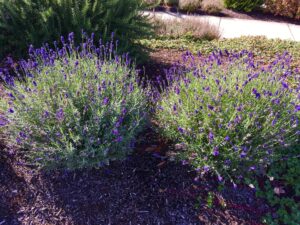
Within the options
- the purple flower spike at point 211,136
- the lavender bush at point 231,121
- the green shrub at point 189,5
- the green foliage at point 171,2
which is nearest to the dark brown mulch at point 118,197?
the lavender bush at point 231,121

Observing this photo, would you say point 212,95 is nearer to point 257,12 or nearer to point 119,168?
point 119,168

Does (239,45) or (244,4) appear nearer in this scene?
(239,45)

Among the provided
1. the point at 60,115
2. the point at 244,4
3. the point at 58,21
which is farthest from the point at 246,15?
the point at 60,115

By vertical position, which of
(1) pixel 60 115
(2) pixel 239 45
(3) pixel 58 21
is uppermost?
(3) pixel 58 21

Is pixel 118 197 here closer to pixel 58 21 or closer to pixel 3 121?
pixel 3 121

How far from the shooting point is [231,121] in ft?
8.32

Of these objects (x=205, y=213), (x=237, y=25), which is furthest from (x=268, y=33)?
(x=205, y=213)

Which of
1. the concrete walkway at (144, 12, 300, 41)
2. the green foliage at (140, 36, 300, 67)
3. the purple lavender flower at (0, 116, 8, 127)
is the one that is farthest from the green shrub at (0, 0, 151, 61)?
the concrete walkway at (144, 12, 300, 41)

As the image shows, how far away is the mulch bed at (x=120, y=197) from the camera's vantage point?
2.54 m

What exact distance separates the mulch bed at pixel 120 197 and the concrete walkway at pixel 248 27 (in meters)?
4.95

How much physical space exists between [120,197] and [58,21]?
7.71 feet

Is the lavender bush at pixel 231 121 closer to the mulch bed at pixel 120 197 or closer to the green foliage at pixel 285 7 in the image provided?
the mulch bed at pixel 120 197

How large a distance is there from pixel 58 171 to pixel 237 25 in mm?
6362

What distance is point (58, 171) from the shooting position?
2766 millimetres
